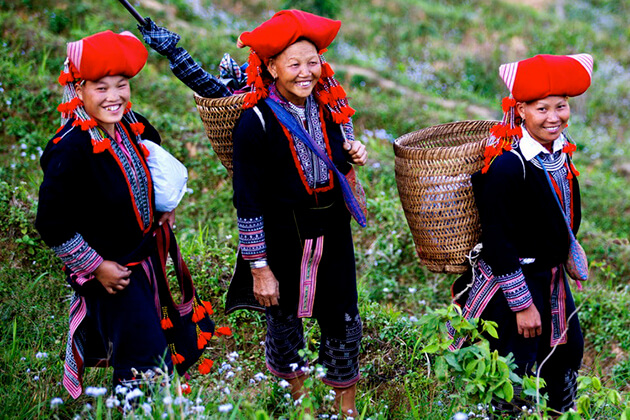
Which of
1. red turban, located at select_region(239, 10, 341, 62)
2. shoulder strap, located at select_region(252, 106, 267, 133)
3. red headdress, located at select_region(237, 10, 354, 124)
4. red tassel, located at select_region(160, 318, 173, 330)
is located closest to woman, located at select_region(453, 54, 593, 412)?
red headdress, located at select_region(237, 10, 354, 124)

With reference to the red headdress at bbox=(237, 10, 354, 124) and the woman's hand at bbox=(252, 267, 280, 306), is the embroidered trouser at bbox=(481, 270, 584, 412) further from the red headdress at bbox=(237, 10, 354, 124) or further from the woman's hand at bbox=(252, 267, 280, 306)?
the red headdress at bbox=(237, 10, 354, 124)

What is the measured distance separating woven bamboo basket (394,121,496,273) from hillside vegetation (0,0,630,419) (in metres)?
0.42

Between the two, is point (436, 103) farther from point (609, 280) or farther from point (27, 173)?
point (27, 173)

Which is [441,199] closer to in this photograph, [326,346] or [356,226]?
[326,346]

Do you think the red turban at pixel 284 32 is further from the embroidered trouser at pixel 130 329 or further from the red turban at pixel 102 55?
the embroidered trouser at pixel 130 329

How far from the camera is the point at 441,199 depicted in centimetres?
331

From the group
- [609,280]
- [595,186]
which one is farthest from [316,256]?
[595,186]

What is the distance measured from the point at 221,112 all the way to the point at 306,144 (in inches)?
16.8

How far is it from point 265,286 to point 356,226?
2.71 m

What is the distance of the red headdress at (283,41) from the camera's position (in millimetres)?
2898

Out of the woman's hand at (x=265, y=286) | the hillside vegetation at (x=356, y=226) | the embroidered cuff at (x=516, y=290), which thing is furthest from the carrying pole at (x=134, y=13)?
the embroidered cuff at (x=516, y=290)

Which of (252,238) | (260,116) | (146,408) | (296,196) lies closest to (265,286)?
(252,238)

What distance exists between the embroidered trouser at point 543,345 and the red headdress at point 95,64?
2.03m

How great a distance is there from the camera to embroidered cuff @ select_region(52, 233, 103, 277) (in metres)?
2.75
